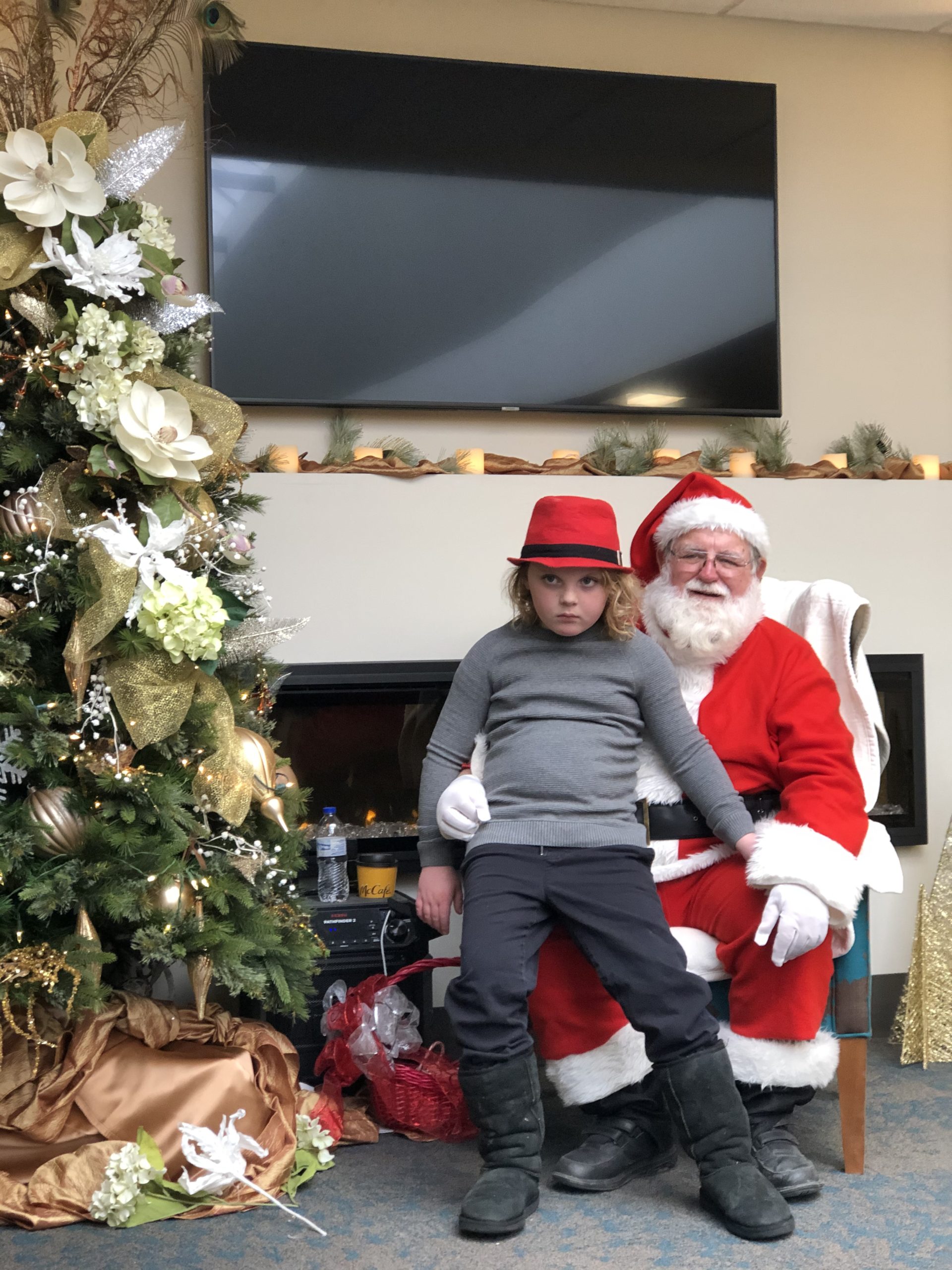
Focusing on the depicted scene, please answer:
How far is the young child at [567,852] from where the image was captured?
202 centimetres

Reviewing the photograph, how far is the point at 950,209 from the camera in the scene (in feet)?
12.1

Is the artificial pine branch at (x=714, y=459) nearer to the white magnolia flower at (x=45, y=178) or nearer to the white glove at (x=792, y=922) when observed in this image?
the white glove at (x=792, y=922)

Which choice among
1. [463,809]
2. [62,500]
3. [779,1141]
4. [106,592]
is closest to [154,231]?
[62,500]

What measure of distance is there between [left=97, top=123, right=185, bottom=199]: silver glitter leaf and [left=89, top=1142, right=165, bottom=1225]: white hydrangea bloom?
160 centimetres

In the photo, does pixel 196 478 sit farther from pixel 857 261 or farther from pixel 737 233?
pixel 857 261

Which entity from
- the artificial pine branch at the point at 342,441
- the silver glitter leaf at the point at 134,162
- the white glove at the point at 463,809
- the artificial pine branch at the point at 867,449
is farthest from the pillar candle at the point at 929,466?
the silver glitter leaf at the point at 134,162

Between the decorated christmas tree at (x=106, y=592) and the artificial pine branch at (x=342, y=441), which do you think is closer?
the decorated christmas tree at (x=106, y=592)

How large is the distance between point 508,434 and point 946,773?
1460 mm

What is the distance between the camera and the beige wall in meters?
3.43

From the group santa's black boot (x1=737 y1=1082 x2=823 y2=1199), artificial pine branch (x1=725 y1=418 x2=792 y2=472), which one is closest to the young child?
santa's black boot (x1=737 y1=1082 x2=823 y2=1199)

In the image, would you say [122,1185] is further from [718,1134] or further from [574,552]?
[574,552]

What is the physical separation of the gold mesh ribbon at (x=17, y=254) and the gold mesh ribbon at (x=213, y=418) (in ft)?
0.87

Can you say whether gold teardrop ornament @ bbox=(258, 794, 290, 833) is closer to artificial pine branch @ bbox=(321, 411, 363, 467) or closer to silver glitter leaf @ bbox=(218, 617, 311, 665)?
silver glitter leaf @ bbox=(218, 617, 311, 665)

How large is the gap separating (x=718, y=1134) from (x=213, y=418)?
4.81ft
